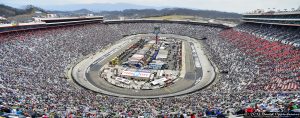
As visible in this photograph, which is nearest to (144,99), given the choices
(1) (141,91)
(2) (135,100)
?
(2) (135,100)

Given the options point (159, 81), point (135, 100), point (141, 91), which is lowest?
point (141, 91)

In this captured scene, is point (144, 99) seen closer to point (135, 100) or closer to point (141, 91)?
point (135, 100)

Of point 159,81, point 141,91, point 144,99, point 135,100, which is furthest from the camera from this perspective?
point 159,81

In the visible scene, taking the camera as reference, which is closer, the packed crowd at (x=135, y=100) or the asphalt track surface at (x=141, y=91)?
the packed crowd at (x=135, y=100)

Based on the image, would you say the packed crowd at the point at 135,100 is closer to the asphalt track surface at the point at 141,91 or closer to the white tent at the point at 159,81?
the asphalt track surface at the point at 141,91

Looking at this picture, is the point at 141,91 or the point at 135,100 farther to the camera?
the point at 141,91

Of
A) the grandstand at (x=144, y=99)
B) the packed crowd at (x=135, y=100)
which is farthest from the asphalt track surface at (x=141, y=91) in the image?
the packed crowd at (x=135, y=100)

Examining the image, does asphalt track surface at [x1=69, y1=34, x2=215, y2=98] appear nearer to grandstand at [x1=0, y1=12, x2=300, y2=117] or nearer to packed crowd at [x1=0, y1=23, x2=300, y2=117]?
grandstand at [x1=0, y1=12, x2=300, y2=117]

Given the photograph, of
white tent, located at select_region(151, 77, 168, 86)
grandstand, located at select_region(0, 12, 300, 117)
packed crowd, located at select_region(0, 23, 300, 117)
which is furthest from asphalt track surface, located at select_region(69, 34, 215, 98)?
packed crowd, located at select_region(0, 23, 300, 117)
